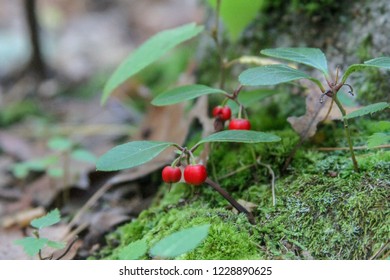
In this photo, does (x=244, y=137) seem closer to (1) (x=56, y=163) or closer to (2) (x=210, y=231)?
(2) (x=210, y=231)

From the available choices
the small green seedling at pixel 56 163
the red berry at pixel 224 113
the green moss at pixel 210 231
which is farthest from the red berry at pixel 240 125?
the small green seedling at pixel 56 163

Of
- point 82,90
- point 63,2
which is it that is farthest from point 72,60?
Result: point 63,2

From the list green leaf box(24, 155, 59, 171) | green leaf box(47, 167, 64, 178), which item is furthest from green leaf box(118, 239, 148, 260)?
green leaf box(24, 155, 59, 171)

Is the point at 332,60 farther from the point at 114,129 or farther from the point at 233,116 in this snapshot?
the point at 114,129

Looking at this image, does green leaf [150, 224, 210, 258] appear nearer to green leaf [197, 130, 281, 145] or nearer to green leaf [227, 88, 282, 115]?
green leaf [197, 130, 281, 145]

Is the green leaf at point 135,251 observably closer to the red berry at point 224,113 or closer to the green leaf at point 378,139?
the red berry at point 224,113

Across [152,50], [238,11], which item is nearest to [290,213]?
[152,50]
